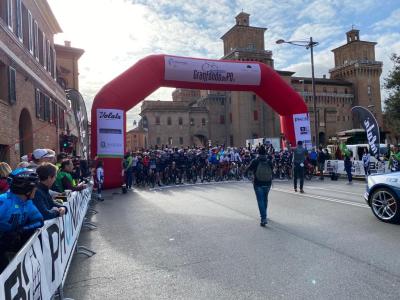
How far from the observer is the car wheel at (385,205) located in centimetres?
708

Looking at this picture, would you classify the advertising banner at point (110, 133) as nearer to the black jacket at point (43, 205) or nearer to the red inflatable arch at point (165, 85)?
the red inflatable arch at point (165, 85)

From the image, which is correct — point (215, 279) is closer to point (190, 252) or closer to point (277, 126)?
point (190, 252)

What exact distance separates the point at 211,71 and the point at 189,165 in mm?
4832

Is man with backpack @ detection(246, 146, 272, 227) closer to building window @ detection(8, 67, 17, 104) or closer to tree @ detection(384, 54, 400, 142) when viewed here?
building window @ detection(8, 67, 17, 104)

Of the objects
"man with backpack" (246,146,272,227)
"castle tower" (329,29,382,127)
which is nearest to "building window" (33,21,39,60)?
"man with backpack" (246,146,272,227)

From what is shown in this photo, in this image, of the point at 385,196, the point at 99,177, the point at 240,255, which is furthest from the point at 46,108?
the point at 385,196

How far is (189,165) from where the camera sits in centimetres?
1808

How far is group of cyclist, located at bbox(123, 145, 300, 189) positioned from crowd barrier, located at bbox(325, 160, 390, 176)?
2.73m

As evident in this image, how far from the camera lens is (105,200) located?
12.1m

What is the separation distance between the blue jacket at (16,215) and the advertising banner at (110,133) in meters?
11.5

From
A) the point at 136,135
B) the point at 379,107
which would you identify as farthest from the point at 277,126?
the point at 136,135

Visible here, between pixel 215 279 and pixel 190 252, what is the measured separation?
4.13ft

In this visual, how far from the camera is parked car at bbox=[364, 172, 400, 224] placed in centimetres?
707

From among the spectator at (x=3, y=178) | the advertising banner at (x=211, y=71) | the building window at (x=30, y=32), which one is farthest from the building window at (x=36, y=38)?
the spectator at (x=3, y=178)
